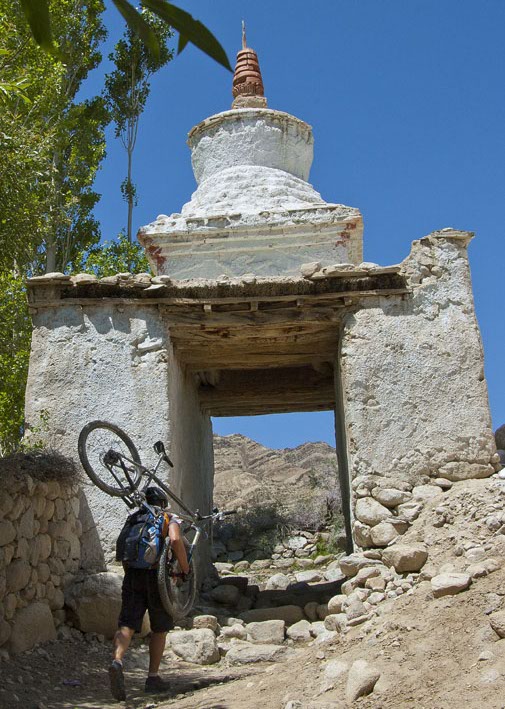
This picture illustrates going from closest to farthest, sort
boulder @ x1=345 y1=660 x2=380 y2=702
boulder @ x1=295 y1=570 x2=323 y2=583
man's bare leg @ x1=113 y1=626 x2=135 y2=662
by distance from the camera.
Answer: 1. boulder @ x1=345 y1=660 x2=380 y2=702
2. man's bare leg @ x1=113 y1=626 x2=135 y2=662
3. boulder @ x1=295 y1=570 x2=323 y2=583

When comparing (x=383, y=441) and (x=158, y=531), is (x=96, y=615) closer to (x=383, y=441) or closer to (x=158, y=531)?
(x=158, y=531)

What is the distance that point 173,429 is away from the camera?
774cm

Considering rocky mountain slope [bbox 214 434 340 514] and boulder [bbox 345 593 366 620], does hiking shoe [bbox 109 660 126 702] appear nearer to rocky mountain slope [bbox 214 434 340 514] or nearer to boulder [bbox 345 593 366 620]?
boulder [bbox 345 593 366 620]

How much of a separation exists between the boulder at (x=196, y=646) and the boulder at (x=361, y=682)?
7.21 ft

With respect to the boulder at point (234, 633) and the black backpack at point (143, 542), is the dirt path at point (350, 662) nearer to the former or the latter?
the boulder at point (234, 633)

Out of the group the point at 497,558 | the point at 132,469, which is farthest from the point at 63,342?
the point at 497,558

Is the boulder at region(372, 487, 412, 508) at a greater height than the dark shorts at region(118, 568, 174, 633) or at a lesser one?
greater

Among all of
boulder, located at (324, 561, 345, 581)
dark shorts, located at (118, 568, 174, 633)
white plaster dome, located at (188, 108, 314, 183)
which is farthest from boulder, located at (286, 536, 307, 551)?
dark shorts, located at (118, 568, 174, 633)

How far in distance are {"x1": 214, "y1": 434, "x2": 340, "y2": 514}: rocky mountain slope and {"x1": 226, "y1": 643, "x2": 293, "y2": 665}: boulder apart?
941 cm

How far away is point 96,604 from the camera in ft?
21.3

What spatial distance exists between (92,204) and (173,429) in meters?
11.4

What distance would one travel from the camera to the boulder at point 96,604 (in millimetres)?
6477

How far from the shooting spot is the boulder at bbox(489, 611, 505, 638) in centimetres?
436

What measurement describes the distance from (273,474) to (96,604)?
52.7 feet
